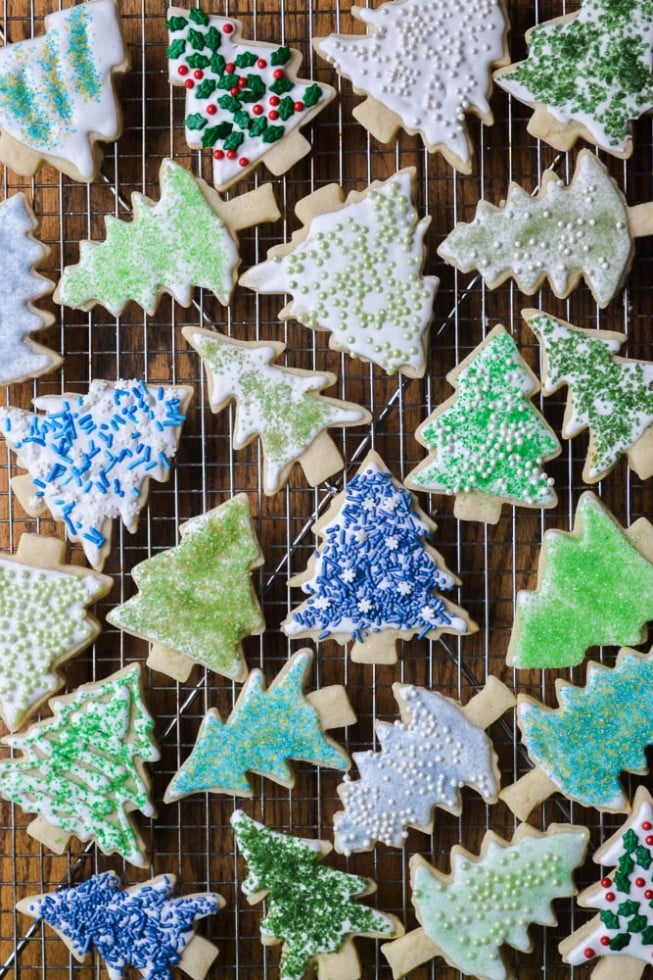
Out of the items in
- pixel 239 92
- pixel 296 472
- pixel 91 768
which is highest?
pixel 239 92

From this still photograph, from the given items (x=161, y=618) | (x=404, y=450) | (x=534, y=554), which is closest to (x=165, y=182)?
(x=404, y=450)

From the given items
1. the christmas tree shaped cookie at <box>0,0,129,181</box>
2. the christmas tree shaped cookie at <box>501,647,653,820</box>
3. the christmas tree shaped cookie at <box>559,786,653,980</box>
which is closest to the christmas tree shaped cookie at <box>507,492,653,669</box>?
the christmas tree shaped cookie at <box>501,647,653,820</box>

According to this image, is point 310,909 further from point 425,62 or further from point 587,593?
point 425,62

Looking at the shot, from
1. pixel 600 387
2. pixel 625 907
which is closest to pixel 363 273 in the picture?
pixel 600 387

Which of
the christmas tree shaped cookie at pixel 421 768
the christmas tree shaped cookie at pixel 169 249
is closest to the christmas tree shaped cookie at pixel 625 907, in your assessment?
the christmas tree shaped cookie at pixel 421 768

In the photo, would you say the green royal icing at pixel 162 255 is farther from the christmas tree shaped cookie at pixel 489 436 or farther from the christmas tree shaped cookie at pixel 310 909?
the christmas tree shaped cookie at pixel 310 909
